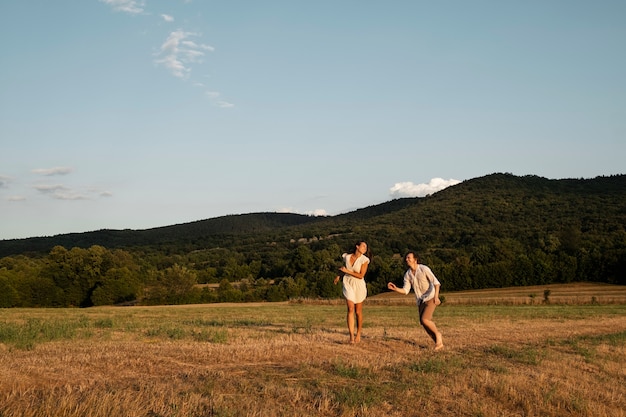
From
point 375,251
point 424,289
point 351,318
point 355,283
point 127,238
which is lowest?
point 351,318

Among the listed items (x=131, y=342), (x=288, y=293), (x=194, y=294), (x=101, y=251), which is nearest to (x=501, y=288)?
(x=288, y=293)

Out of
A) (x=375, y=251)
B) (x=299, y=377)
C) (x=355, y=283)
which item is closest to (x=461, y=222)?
(x=375, y=251)

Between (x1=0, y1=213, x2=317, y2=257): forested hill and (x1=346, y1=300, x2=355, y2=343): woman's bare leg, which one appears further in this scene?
(x1=0, y1=213, x2=317, y2=257): forested hill

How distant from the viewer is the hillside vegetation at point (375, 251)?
7200 cm

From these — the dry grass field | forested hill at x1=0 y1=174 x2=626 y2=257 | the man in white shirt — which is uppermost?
forested hill at x1=0 y1=174 x2=626 y2=257

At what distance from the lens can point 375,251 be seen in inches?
4257

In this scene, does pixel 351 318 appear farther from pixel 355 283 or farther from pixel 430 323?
pixel 430 323

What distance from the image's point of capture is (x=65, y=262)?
7275 centimetres

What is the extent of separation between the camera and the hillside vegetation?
72.0 meters

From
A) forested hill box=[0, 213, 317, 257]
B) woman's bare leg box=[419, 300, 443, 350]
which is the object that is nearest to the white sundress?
woman's bare leg box=[419, 300, 443, 350]

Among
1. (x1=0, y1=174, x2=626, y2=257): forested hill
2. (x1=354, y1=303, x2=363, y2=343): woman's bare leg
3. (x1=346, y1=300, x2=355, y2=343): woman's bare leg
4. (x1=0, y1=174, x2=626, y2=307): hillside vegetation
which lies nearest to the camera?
(x1=346, y1=300, x2=355, y2=343): woman's bare leg

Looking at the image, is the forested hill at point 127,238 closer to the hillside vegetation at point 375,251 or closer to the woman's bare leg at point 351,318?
the hillside vegetation at point 375,251

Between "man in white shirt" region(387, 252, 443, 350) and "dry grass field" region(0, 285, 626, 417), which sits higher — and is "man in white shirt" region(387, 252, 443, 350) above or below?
above

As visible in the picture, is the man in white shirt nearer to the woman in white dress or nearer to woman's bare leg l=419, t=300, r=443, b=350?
woman's bare leg l=419, t=300, r=443, b=350
